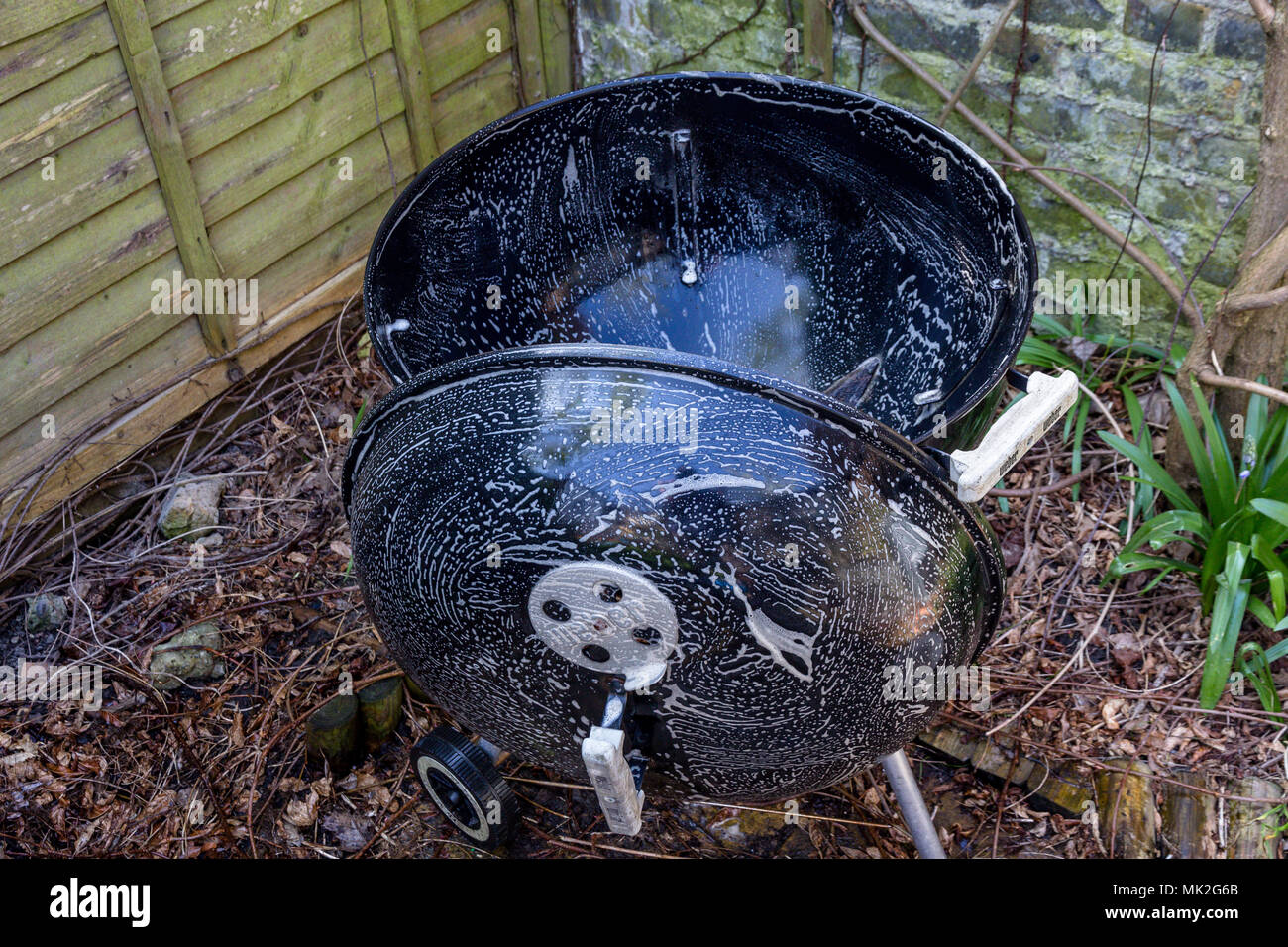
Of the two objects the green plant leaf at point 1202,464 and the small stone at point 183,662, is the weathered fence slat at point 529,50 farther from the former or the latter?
the green plant leaf at point 1202,464

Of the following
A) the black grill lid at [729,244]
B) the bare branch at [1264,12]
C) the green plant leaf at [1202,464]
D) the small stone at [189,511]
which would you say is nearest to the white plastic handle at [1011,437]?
the black grill lid at [729,244]

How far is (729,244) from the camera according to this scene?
271cm

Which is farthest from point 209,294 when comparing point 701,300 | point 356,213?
point 701,300

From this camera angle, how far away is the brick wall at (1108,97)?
291 centimetres

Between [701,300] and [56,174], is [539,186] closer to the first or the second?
[701,300]

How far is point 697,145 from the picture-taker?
2551 millimetres

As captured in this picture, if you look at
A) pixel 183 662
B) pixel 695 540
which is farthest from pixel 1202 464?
pixel 183 662

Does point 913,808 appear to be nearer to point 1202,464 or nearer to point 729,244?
point 1202,464

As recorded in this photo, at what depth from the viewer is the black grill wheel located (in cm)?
224

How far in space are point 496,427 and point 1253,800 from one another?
1.87 meters

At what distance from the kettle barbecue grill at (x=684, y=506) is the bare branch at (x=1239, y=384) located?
70cm

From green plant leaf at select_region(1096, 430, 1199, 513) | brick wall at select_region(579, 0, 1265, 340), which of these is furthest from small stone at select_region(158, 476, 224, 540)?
green plant leaf at select_region(1096, 430, 1199, 513)

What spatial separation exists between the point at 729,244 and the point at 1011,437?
130 centimetres
